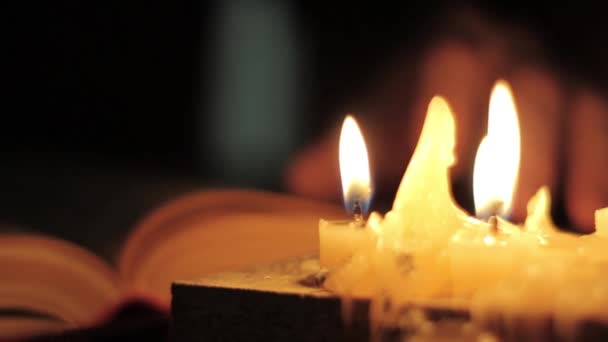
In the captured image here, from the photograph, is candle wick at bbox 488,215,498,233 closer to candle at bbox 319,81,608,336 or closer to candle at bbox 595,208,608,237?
candle at bbox 319,81,608,336

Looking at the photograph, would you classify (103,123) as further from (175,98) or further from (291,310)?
(291,310)

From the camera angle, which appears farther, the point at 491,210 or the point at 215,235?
the point at 215,235

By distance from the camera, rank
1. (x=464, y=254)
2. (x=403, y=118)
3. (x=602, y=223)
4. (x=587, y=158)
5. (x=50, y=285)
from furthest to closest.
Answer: (x=403, y=118)
(x=587, y=158)
(x=50, y=285)
(x=602, y=223)
(x=464, y=254)

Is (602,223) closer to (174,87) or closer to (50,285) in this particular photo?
(50,285)

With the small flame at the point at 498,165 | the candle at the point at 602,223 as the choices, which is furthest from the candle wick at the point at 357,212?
the candle at the point at 602,223

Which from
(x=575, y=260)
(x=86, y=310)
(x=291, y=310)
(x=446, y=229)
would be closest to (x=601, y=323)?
(x=575, y=260)

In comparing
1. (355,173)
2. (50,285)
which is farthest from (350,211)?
(50,285)

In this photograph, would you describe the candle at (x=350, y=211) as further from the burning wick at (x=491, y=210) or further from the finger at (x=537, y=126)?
the finger at (x=537, y=126)
